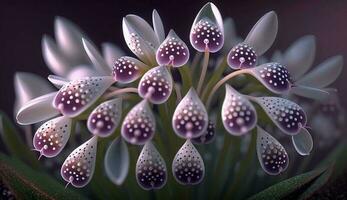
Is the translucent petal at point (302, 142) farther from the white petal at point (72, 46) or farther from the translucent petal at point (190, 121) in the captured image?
the white petal at point (72, 46)

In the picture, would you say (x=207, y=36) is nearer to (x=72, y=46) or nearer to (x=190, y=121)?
(x=190, y=121)

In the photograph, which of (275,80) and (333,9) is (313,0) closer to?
(333,9)

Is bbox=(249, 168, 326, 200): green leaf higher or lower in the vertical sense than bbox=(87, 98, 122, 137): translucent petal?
lower

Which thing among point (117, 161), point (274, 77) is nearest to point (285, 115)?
point (274, 77)

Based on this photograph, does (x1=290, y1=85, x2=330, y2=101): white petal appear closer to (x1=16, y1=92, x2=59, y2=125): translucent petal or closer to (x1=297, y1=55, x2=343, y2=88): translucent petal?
(x1=297, y1=55, x2=343, y2=88): translucent petal

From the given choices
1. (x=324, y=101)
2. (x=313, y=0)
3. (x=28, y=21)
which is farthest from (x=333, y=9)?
(x=28, y=21)

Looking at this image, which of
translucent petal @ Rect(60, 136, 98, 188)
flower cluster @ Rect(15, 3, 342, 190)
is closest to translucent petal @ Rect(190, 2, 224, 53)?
flower cluster @ Rect(15, 3, 342, 190)
